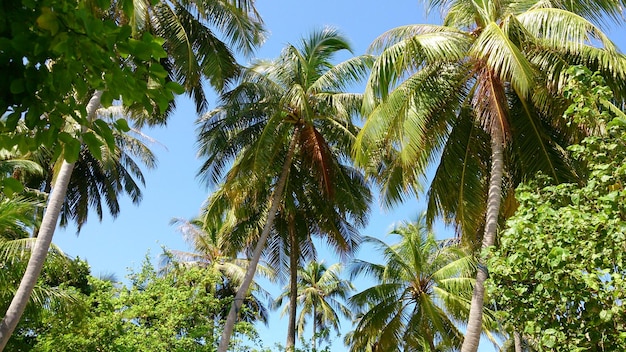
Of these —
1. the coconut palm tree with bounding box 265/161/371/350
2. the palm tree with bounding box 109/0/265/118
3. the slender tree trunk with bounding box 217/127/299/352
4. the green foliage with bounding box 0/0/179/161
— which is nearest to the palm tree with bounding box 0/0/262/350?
the palm tree with bounding box 109/0/265/118

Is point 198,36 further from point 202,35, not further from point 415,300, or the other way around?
point 415,300

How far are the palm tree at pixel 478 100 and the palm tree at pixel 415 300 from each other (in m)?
6.15

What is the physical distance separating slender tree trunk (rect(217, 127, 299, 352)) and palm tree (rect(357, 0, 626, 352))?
368 cm

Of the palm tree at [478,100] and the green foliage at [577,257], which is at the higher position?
the palm tree at [478,100]

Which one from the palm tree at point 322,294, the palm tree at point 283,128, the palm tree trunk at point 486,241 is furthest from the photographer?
the palm tree at point 322,294

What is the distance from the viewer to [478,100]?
31.8 ft

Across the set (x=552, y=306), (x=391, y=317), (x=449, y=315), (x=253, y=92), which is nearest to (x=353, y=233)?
(x=391, y=317)

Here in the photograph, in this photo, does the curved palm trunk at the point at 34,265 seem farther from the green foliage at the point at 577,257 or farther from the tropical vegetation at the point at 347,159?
the green foliage at the point at 577,257

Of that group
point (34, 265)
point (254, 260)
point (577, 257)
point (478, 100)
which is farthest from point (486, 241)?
point (34, 265)

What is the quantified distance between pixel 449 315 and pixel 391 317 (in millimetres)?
1935

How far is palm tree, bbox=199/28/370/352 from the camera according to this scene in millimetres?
14039

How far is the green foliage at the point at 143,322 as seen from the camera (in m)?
12.6

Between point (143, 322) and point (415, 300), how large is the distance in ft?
26.6

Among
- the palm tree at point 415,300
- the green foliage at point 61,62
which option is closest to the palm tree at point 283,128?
the palm tree at point 415,300
